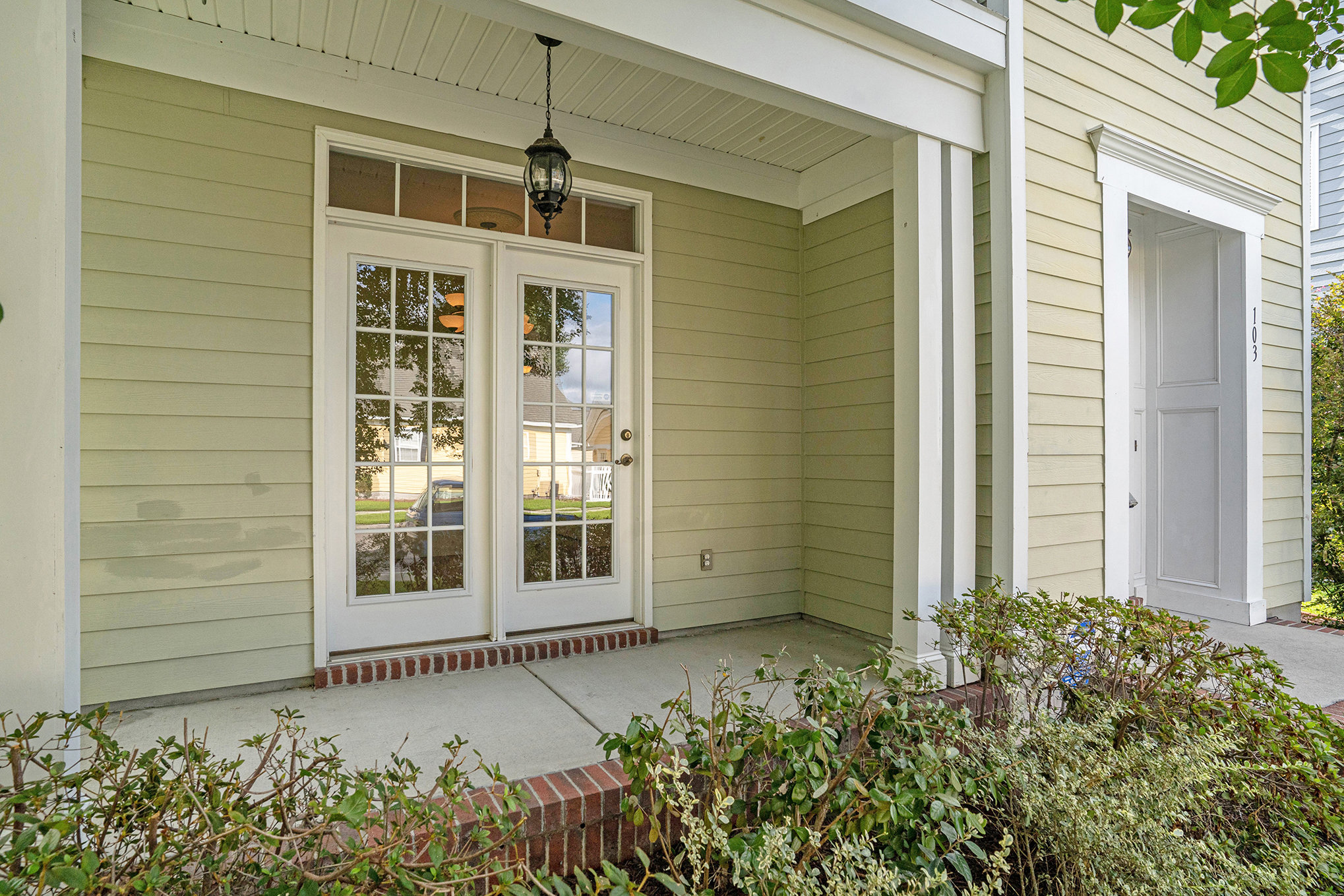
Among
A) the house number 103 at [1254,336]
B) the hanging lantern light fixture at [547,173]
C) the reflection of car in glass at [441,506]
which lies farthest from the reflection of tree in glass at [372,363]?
the house number 103 at [1254,336]

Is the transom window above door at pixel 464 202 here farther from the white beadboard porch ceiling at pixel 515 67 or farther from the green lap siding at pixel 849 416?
the green lap siding at pixel 849 416

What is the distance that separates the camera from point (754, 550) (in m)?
4.15

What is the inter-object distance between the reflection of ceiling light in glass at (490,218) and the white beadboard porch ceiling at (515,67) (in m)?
0.54

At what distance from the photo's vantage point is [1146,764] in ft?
6.00

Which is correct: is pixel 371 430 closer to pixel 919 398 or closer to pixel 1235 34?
pixel 919 398

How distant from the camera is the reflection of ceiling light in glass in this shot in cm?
344

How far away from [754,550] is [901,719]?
7.46 feet

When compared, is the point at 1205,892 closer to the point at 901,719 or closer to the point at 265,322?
the point at 901,719

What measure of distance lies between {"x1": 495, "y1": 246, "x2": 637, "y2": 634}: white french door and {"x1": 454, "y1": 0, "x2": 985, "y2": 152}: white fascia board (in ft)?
4.63

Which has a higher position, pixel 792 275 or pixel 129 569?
pixel 792 275

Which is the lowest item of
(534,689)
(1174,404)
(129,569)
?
(534,689)

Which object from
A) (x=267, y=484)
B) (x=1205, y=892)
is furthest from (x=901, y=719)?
(x=267, y=484)

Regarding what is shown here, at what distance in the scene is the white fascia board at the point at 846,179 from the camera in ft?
12.2

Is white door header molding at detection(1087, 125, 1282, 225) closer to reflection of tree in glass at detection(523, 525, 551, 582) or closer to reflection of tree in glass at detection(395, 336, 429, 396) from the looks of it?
reflection of tree in glass at detection(523, 525, 551, 582)
